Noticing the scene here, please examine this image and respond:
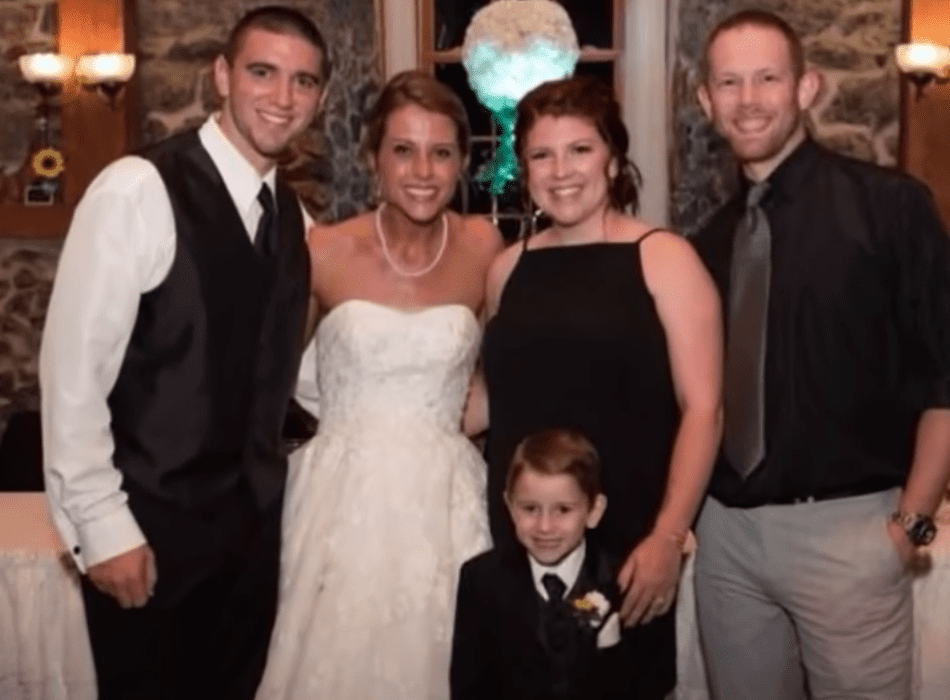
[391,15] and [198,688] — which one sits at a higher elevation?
[391,15]

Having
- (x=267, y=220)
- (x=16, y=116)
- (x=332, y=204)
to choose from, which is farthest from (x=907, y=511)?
(x=16, y=116)

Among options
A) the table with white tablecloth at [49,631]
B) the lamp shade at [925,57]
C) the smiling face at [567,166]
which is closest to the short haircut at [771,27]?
the smiling face at [567,166]

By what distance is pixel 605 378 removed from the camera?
2469mm

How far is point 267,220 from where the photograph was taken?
8.33 ft

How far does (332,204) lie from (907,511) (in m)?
4.12

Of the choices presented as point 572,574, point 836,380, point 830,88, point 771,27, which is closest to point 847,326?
point 836,380

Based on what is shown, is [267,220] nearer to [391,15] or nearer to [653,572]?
[653,572]

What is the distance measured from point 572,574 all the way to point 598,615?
0.09 m

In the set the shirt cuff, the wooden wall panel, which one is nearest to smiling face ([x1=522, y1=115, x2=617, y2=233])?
the shirt cuff

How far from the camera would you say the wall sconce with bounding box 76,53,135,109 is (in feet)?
20.2

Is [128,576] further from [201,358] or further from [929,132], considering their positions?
[929,132]

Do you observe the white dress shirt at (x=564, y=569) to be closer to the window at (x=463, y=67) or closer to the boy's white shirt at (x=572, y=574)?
the boy's white shirt at (x=572, y=574)

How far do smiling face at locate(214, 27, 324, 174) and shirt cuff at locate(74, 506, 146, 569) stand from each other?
0.65 m

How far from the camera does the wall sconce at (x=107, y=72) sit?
20.2 feet
